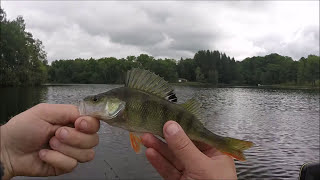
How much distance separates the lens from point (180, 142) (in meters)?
2.71

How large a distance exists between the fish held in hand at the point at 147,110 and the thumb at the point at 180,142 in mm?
172

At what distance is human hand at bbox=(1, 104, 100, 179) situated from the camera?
287 centimetres

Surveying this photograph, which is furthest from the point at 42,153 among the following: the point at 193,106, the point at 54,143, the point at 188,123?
the point at 193,106

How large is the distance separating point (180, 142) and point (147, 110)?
450mm

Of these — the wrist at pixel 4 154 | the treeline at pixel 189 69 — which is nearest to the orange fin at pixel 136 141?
the wrist at pixel 4 154

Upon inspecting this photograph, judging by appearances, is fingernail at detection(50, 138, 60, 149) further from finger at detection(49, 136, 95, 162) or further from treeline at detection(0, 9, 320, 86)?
treeline at detection(0, 9, 320, 86)

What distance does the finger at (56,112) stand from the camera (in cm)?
293

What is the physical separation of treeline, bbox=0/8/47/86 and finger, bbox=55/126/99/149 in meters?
80.6

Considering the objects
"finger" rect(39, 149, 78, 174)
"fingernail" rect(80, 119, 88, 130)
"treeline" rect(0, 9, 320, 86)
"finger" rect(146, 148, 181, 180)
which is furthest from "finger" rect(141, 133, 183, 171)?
"treeline" rect(0, 9, 320, 86)

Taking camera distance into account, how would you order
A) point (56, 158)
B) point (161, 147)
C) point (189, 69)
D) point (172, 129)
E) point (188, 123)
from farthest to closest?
point (189, 69) < point (161, 147) < point (188, 123) < point (56, 158) < point (172, 129)

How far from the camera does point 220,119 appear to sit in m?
27.2

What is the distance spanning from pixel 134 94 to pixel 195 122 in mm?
708

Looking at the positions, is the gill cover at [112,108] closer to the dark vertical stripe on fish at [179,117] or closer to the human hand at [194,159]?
the human hand at [194,159]

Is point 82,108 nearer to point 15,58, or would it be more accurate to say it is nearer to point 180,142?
point 180,142
